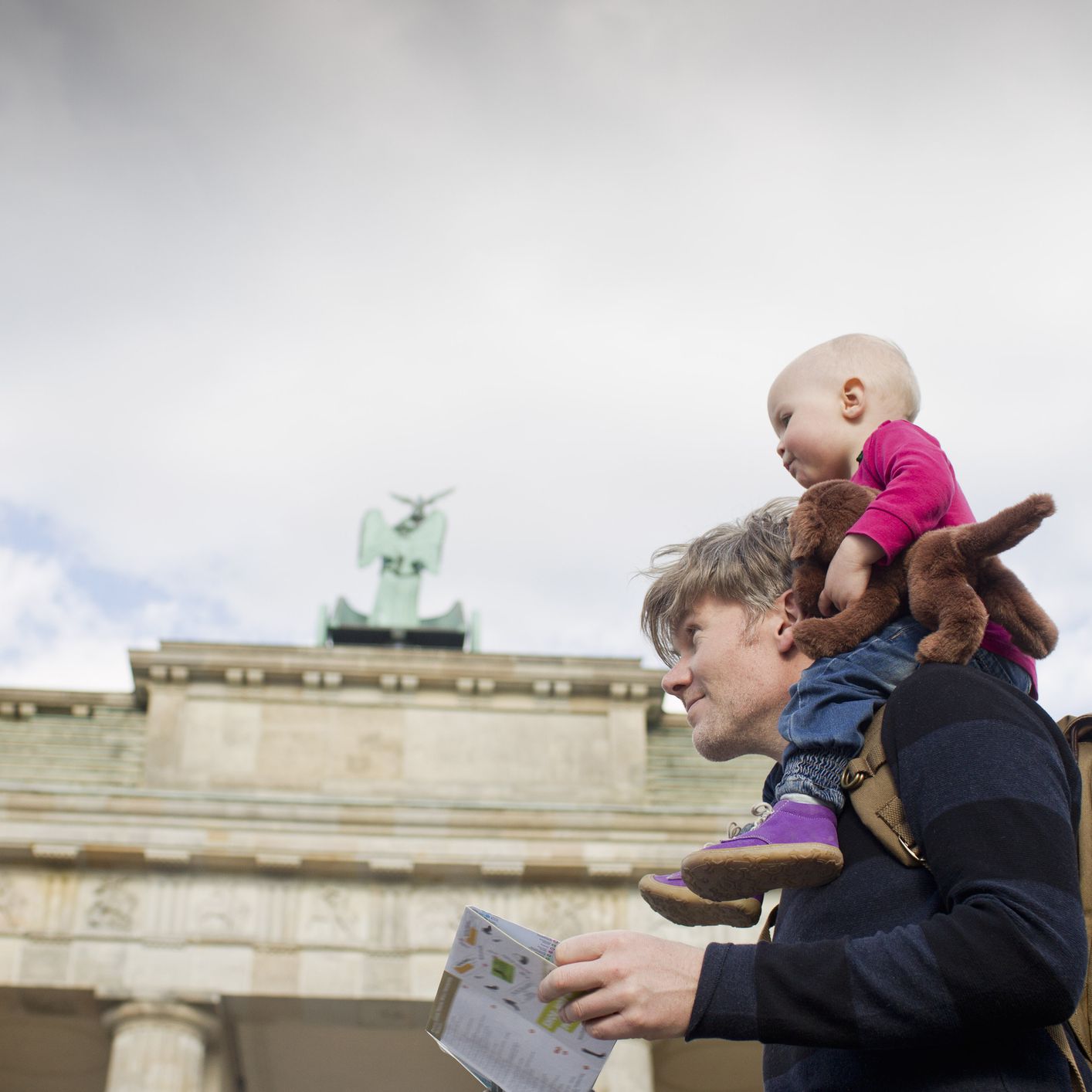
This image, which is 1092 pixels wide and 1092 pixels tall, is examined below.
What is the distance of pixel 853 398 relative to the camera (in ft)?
9.89

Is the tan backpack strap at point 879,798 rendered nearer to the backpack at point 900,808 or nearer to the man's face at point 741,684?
the backpack at point 900,808

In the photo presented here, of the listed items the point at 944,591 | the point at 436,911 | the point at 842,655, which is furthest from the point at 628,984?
the point at 436,911

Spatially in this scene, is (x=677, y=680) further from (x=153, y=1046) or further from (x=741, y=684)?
(x=153, y=1046)

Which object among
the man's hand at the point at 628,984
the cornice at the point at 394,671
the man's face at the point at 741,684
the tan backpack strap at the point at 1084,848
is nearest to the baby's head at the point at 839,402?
the man's face at the point at 741,684

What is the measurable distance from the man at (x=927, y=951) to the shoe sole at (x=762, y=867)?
0.06 meters

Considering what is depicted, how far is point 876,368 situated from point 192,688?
18.1 m

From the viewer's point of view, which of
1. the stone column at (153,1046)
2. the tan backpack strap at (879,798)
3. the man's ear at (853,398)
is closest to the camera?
the tan backpack strap at (879,798)

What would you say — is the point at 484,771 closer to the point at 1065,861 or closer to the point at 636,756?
the point at 636,756

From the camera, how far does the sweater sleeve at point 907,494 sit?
2.61 metres

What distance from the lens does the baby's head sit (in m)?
3.01

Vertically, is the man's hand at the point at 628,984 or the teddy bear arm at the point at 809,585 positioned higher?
the teddy bear arm at the point at 809,585

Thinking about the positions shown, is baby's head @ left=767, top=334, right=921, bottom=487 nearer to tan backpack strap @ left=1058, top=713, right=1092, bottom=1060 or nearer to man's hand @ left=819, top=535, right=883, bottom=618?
man's hand @ left=819, top=535, right=883, bottom=618

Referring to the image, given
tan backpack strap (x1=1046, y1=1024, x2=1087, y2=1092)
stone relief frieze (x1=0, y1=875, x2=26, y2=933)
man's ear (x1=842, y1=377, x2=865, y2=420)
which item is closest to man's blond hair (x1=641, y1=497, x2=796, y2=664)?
man's ear (x1=842, y1=377, x2=865, y2=420)

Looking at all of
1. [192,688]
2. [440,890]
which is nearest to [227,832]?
[440,890]
